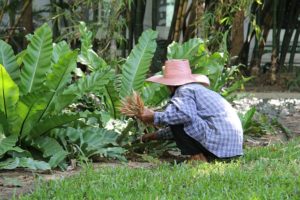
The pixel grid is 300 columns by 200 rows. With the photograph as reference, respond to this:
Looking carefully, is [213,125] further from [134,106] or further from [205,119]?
[134,106]

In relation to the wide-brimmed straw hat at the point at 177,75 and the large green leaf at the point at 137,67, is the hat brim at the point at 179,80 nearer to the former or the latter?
the wide-brimmed straw hat at the point at 177,75

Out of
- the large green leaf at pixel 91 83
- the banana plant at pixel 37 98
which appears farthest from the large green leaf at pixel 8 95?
the large green leaf at pixel 91 83

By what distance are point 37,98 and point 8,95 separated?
0.72ft

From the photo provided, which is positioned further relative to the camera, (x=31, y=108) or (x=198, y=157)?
(x=198, y=157)

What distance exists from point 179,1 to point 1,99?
6.39 m

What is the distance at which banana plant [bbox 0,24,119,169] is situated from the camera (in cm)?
452

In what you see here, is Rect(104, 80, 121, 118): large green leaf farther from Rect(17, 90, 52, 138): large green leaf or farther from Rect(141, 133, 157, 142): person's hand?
Rect(17, 90, 52, 138): large green leaf

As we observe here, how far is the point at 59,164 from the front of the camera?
180 inches

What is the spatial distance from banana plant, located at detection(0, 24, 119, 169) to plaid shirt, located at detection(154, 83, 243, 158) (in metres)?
0.75

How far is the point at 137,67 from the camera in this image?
5801mm

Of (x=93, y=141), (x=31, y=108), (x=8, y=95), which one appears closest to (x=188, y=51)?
(x=93, y=141)

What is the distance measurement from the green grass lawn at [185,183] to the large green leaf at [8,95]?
793 mm

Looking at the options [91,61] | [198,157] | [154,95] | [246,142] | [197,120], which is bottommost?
[246,142]

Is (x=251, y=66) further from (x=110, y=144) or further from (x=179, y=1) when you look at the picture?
(x=110, y=144)
